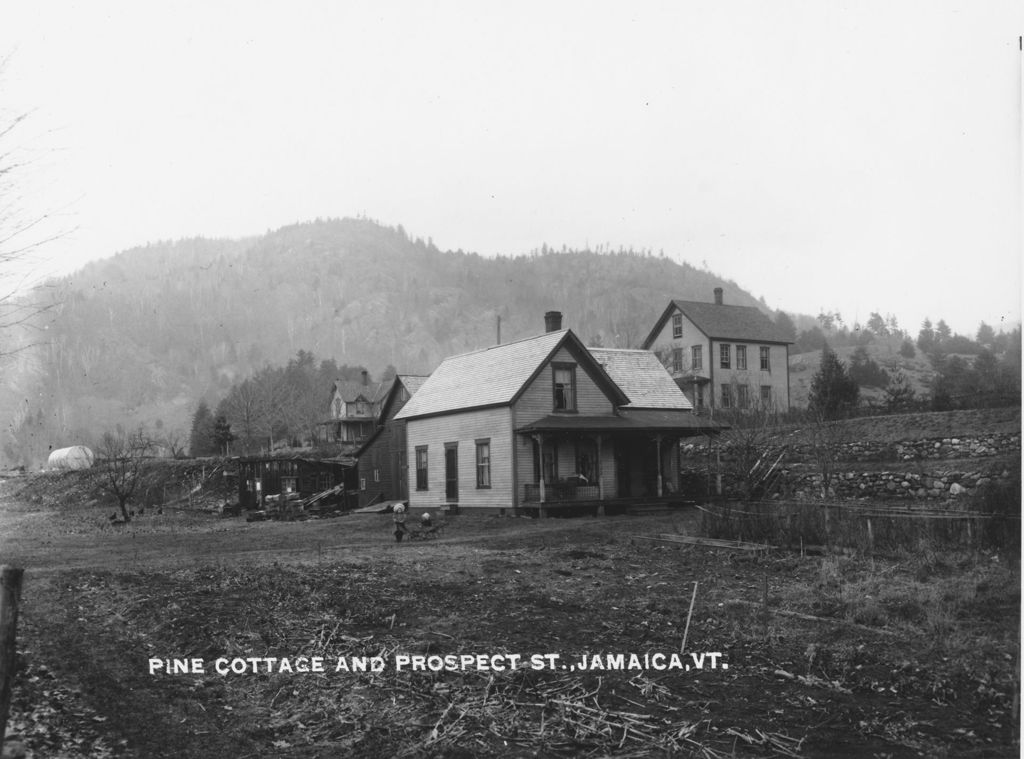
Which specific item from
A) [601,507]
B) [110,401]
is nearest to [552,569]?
[601,507]

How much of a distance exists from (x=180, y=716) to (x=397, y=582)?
6371 millimetres

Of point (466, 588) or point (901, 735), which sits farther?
point (466, 588)

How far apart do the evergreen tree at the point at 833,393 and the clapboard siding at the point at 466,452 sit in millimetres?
12799

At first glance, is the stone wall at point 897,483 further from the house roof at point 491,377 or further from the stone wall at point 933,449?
the house roof at point 491,377

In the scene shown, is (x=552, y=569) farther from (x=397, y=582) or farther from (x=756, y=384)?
(x=756, y=384)

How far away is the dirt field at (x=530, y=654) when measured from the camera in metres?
6.22

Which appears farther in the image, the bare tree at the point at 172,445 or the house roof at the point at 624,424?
the bare tree at the point at 172,445

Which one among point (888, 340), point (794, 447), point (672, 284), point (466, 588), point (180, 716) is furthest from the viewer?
point (672, 284)

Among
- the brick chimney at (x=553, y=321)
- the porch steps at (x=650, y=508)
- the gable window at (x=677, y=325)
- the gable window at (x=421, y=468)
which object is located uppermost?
the gable window at (x=677, y=325)

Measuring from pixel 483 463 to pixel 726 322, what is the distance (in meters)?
24.7

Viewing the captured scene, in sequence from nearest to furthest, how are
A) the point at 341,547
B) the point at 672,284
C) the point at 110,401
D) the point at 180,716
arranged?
1. the point at 180,716
2. the point at 341,547
3. the point at 110,401
4. the point at 672,284

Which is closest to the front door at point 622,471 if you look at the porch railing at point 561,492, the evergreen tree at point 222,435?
the porch railing at point 561,492

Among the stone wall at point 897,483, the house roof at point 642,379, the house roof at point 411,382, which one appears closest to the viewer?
the stone wall at point 897,483

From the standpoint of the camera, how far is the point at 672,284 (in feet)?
531
